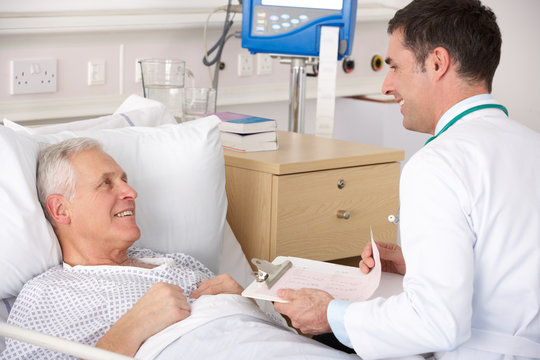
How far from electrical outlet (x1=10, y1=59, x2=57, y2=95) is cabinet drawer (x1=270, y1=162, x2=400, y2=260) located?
97 centimetres

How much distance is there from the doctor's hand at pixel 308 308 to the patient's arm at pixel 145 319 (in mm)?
216

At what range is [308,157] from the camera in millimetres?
1981

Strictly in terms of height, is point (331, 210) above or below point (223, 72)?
below

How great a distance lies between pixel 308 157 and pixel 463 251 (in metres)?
0.89

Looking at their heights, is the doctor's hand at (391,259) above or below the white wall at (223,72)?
below

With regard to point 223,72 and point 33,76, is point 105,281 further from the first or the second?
point 223,72

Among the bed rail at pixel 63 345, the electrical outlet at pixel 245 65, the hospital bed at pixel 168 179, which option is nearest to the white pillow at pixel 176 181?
the hospital bed at pixel 168 179

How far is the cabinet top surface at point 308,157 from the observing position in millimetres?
1905

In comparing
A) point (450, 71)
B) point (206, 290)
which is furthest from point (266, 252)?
point (450, 71)

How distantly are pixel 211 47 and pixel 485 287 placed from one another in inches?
74.1

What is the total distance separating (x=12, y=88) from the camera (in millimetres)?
2367

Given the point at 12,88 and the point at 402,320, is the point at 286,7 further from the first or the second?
the point at 402,320

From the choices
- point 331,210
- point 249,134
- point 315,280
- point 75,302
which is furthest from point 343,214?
point 75,302

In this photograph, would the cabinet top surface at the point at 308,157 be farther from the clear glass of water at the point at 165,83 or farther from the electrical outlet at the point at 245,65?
the electrical outlet at the point at 245,65
